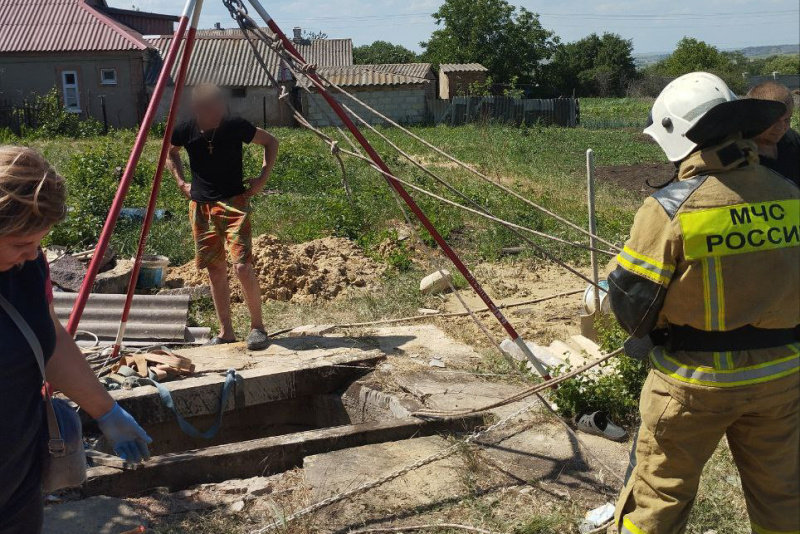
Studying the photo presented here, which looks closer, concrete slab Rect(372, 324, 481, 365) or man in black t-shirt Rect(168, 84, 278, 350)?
man in black t-shirt Rect(168, 84, 278, 350)

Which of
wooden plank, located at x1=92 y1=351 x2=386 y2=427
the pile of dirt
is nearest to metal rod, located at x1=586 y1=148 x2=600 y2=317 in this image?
wooden plank, located at x1=92 y1=351 x2=386 y2=427

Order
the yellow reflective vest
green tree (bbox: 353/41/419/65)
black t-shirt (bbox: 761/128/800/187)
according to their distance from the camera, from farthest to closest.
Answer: green tree (bbox: 353/41/419/65) → black t-shirt (bbox: 761/128/800/187) → the yellow reflective vest

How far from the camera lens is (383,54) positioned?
73125 millimetres

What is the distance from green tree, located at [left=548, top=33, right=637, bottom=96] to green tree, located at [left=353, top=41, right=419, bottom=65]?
1783 cm

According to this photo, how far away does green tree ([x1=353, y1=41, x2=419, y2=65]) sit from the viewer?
230ft

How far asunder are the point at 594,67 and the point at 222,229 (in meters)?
52.2

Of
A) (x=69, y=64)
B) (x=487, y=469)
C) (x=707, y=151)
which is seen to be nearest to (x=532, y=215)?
(x=487, y=469)

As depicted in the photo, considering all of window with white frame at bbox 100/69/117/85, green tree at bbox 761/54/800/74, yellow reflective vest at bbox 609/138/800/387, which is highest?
green tree at bbox 761/54/800/74

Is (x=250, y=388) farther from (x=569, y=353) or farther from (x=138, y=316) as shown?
(x=569, y=353)

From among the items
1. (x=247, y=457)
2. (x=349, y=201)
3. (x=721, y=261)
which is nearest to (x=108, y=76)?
(x=349, y=201)

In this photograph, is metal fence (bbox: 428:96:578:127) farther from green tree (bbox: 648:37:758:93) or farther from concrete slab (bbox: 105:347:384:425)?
concrete slab (bbox: 105:347:384:425)

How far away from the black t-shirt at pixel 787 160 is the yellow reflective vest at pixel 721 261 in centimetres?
176

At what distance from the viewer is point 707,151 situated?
2746 millimetres

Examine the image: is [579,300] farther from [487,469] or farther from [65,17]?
[65,17]
